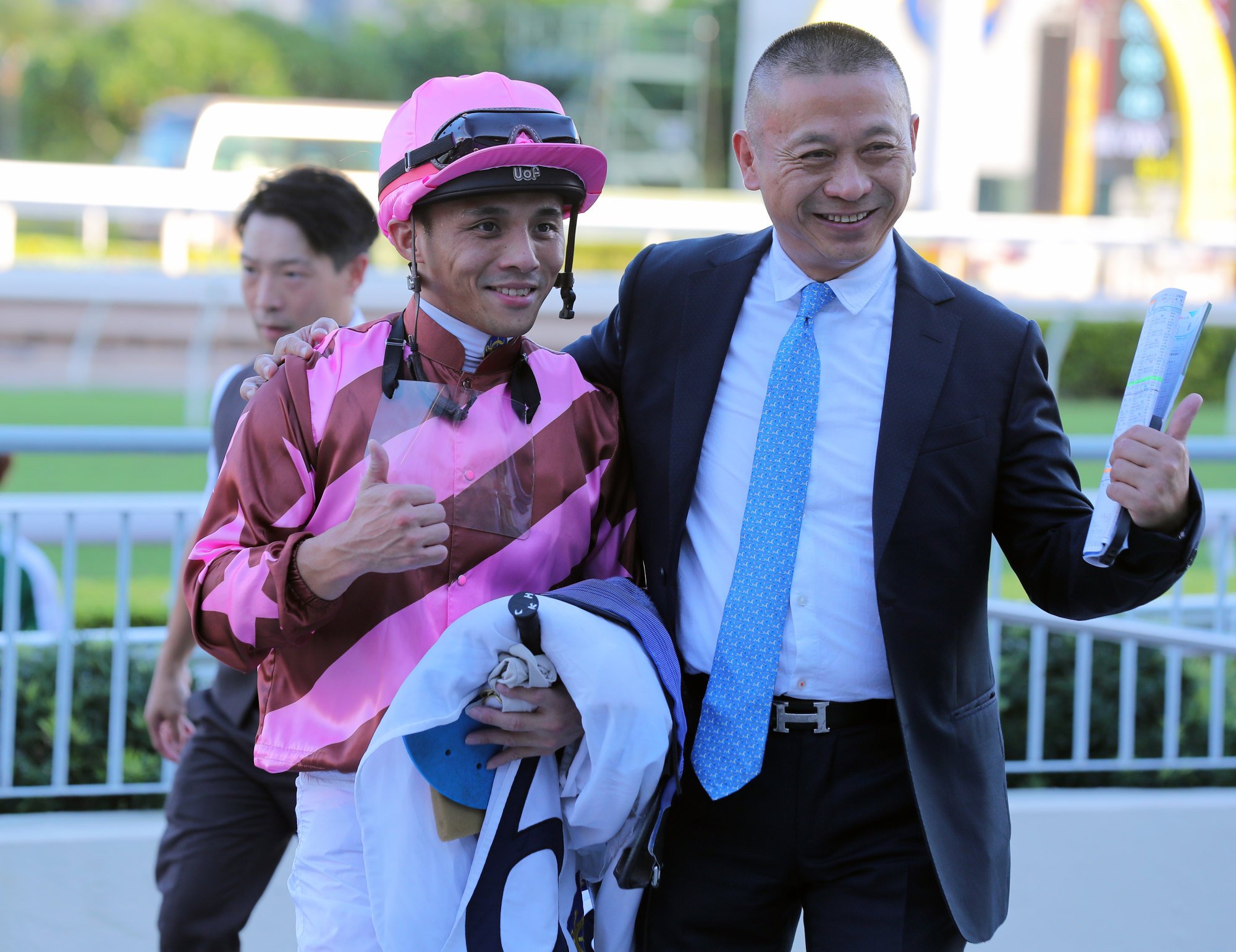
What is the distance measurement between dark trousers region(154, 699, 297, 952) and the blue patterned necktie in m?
0.99

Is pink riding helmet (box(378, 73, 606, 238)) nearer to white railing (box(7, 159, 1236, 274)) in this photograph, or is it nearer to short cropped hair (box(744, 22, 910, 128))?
short cropped hair (box(744, 22, 910, 128))

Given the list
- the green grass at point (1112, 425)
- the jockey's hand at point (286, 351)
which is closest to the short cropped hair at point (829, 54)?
the jockey's hand at point (286, 351)

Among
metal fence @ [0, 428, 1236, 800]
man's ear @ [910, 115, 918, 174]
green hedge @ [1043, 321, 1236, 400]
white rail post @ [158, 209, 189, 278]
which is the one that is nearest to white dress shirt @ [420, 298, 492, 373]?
man's ear @ [910, 115, 918, 174]

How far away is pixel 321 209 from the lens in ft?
10.3

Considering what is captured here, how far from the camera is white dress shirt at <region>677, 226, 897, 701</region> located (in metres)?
2.12

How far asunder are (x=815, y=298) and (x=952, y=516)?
405 millimetres

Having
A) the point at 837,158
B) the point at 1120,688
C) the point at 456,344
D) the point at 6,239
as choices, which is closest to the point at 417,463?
the point at 456,344

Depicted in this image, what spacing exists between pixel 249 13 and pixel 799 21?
2599 centimetres

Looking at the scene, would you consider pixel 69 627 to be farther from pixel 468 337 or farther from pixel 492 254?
pixel 492 254

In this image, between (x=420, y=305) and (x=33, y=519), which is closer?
(x=420, y=305)

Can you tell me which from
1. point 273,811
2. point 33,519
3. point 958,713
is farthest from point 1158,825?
point 33,519

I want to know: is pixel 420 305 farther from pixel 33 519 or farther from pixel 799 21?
pixel 799 21

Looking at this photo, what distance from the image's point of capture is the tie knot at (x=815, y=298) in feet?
7.21

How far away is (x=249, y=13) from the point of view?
33656 mm
